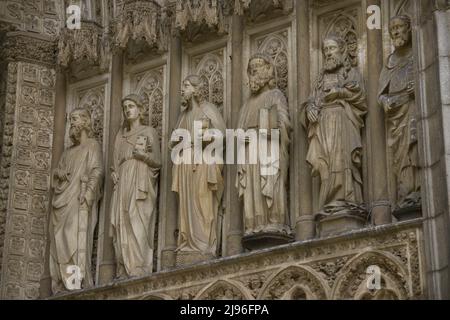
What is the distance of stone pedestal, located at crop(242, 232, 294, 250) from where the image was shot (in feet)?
47.3

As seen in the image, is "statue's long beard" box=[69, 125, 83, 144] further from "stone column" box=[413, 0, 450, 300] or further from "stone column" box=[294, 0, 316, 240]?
"stone column" box=[413, 0, 450, 300]

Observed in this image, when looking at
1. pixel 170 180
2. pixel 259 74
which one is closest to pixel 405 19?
pixel 259 74

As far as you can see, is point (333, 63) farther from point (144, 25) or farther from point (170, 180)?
point (144, 25)

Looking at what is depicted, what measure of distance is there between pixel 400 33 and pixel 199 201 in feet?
9.69

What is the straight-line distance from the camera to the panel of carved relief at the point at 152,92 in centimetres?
1634

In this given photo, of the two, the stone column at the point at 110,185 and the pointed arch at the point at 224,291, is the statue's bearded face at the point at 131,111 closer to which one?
the stone column at the point at 110,185

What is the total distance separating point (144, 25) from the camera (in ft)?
53.8

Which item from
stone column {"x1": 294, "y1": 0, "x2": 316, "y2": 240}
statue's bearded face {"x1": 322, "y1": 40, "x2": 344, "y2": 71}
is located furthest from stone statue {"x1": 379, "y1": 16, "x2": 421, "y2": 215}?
stone column {"x1": 294, "y1": 0, "x2": 316, "y2": 240}

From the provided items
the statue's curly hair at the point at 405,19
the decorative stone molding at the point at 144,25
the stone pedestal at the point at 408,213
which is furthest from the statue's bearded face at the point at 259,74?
the stone pedestal at the point at 408,213

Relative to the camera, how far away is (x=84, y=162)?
16.4 meters

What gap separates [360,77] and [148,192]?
2.87 m

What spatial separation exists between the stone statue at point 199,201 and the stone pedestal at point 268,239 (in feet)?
1.95

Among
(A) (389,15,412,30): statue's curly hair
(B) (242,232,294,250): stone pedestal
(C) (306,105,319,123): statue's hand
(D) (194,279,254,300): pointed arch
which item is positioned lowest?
(D) (194,279,254,300): pointed arch

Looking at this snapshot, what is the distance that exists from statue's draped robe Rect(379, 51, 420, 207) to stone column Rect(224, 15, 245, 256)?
194 centimetres
